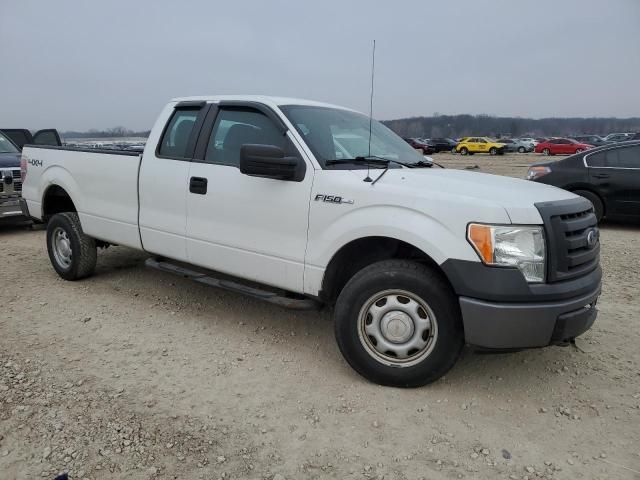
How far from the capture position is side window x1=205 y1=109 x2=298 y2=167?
392 cm

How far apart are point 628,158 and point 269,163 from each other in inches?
305

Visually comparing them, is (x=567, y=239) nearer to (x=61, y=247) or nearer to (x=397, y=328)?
(x=397, y=328)

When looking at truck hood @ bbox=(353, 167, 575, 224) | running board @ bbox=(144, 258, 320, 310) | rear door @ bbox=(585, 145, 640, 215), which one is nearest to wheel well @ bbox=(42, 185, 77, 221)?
running board @ bbox=(144, 258, 320, 310)

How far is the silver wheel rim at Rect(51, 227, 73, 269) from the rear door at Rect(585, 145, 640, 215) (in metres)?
8.21

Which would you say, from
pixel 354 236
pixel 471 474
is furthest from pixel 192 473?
pixel 354 236

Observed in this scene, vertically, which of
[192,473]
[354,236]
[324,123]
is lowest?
[192,473]

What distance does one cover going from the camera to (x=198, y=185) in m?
4.13

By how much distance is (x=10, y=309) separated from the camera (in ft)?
15.5

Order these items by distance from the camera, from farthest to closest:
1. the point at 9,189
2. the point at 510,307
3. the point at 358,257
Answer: the point at 9,189 < the point at 358,257 < the point at 510,307

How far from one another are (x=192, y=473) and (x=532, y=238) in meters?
2.22

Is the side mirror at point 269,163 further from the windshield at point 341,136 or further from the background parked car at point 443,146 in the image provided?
the background parked car at point 443,146

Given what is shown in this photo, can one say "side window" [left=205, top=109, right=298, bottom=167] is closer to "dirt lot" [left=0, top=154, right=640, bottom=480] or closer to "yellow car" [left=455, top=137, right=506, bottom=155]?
"dirt lot" [left=0, top=154, right=640, bottom=480]

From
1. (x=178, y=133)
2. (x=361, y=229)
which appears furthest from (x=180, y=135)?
(x=361, y=229)

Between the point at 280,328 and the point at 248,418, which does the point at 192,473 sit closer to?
the point at 248,418
